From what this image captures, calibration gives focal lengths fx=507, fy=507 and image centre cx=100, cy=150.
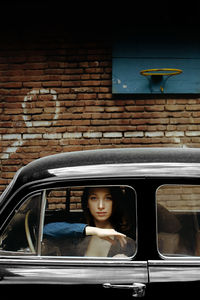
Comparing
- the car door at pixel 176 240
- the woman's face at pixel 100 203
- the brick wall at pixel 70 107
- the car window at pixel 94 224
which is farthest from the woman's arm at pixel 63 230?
the brick wall at pixel 70 107

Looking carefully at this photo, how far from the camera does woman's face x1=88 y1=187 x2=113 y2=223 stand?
2.88m

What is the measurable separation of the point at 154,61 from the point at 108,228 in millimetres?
5231

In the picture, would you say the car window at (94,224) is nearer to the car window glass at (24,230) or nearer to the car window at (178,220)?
the car window glass at (24,230)

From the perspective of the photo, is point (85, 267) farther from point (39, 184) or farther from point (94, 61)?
point (94, 61)

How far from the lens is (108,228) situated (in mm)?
2902

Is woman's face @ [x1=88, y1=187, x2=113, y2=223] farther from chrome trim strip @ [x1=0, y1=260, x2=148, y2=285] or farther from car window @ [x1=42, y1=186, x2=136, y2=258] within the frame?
chrome trim strip @ [x1=0, y1=260, x2=148, y2=285]

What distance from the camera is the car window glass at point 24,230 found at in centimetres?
287

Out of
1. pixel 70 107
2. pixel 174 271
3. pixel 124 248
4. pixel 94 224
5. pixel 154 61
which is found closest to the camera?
pixel 174 271

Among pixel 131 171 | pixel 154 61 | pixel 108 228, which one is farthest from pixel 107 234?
pixel 154 61

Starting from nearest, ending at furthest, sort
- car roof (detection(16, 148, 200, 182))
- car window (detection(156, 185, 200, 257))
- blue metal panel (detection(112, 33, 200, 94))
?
car window (detection(156, 185, 200, 257)) < car roof (detection(16, 148, 200, 182)) < blue metal panel (detection(112, 33, 200, 94))

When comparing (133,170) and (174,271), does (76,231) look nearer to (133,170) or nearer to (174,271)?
(133,170)

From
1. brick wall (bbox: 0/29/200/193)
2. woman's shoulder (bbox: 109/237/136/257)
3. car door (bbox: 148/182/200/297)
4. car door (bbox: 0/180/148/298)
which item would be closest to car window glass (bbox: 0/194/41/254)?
car door (bbox: 0/180/148/298)

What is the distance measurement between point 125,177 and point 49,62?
17.5 feet

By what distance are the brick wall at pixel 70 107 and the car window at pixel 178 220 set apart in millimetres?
4867
